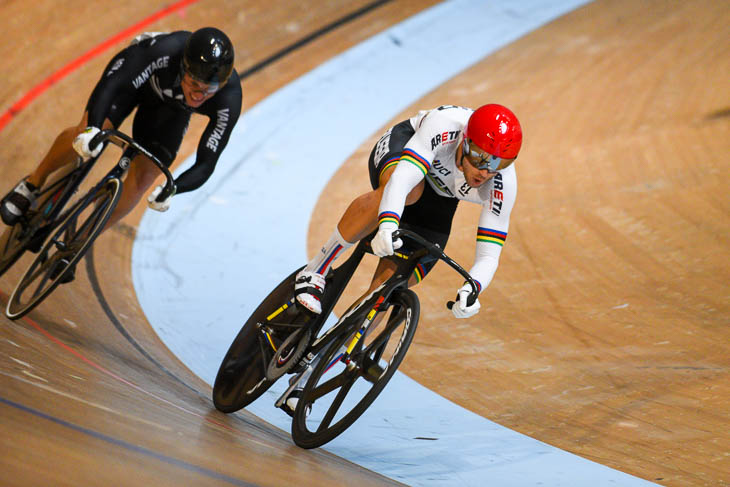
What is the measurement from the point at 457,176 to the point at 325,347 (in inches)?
31.4

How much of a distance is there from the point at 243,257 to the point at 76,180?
144 centimetres

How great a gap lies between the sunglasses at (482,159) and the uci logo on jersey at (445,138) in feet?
0.44

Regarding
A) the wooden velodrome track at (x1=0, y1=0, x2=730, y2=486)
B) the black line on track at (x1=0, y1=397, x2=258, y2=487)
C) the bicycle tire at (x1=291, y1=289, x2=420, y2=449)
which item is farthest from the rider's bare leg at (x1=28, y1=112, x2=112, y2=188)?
the black line on track at (x1=0, y1=397, x2=258, y2=487)

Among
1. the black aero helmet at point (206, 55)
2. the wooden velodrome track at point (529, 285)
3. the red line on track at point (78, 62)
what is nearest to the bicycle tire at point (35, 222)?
the wooden velodrome track at point (529, 285)

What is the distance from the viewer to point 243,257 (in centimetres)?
495

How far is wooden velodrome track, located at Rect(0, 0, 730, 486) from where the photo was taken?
228 centimetres

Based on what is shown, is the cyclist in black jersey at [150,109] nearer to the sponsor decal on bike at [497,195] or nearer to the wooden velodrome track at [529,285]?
Answer: the wooden velodrome track at [529,285]

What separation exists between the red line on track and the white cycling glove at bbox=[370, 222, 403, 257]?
3650mm

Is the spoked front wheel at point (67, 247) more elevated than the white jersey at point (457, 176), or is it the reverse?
the white jersey at point (457, 176)

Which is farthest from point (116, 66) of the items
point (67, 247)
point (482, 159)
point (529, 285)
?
point (529, 285)

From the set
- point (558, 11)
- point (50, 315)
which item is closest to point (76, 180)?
point (50, 315)

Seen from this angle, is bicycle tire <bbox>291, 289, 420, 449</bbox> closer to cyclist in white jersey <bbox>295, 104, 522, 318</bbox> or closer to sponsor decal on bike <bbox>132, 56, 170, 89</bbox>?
cyclist in white jersey <bbox>295, 104, 522, 318</bbox>

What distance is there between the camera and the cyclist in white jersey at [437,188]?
8.89ft

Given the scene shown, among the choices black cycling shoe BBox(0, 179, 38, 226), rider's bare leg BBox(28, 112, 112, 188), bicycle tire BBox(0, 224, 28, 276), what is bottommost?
bicycle tire BBox(0, 224, 28, 276)
